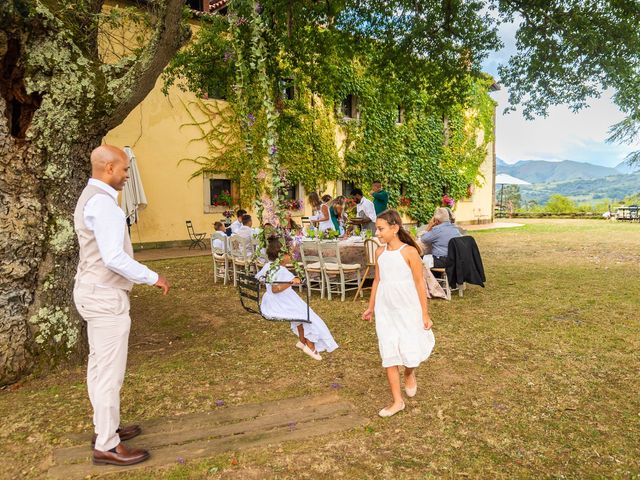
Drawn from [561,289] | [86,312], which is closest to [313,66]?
[561,289]

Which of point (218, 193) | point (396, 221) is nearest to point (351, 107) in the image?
point (218, 193)

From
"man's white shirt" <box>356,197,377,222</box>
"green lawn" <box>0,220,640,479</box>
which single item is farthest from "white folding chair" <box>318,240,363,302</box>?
"man's white shirt" <box>356,197,377,222</box>

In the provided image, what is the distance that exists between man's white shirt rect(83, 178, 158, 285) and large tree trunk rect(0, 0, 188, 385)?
2.02 m

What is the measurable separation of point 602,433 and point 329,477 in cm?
203

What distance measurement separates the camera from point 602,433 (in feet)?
10.7

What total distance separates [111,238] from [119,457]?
1.42m

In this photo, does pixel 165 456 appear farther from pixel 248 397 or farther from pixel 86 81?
pixel 86 81

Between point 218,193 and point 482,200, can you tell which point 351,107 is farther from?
point 482,200

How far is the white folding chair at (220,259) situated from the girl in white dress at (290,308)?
460 cm

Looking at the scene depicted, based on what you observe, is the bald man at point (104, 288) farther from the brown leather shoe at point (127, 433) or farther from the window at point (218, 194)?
the window at point (218, 194)

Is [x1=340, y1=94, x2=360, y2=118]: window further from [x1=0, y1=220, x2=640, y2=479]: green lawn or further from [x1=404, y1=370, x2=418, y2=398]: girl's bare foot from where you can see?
[x1=404, y1=370, x2=418, y2=398]: girl's bare foot

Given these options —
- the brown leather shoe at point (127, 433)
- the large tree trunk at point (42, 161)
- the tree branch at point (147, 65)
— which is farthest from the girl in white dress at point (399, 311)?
the large tree trunk at point (42, 161)

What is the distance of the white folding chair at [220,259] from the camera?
917 centimetres

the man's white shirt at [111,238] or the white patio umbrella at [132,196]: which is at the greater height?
the white patio umbrella at [132,196]
